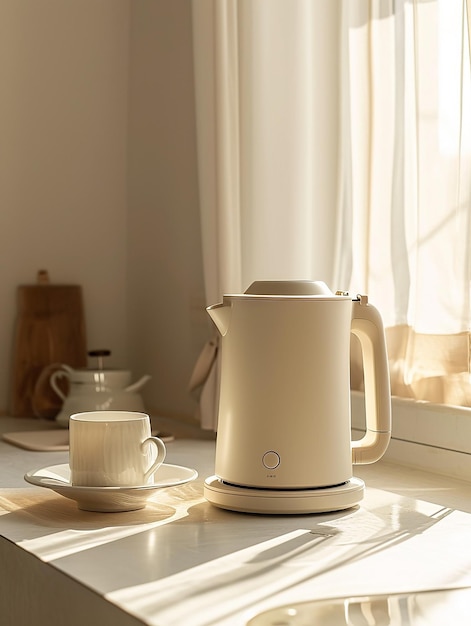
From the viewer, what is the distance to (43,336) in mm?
2078

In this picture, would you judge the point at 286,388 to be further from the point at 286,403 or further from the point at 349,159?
the point at 349,159

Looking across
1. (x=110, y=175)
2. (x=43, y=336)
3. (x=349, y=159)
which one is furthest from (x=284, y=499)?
(x=110, y=175)

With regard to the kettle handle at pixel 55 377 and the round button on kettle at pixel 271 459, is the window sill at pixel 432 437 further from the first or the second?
the kettle handle at pixel 55 377

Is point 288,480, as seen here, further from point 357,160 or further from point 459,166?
point 357,160

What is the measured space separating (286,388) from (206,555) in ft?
0.76

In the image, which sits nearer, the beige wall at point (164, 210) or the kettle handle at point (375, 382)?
the kettle handle at point (375, 382)

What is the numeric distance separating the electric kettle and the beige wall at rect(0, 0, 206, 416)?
88 centimetres

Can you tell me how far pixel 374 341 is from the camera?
115 centimetres

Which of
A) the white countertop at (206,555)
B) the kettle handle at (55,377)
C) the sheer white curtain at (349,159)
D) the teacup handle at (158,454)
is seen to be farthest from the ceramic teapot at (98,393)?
the teacup handle at (158,454)

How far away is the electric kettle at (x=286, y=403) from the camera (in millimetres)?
1074

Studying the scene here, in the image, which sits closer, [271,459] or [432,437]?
[271,459]

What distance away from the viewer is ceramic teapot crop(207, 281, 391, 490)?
3.52 feet

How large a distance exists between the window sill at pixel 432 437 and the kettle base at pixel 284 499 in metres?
0.29

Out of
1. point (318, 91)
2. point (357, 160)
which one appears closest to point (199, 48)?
point (318, 91)
